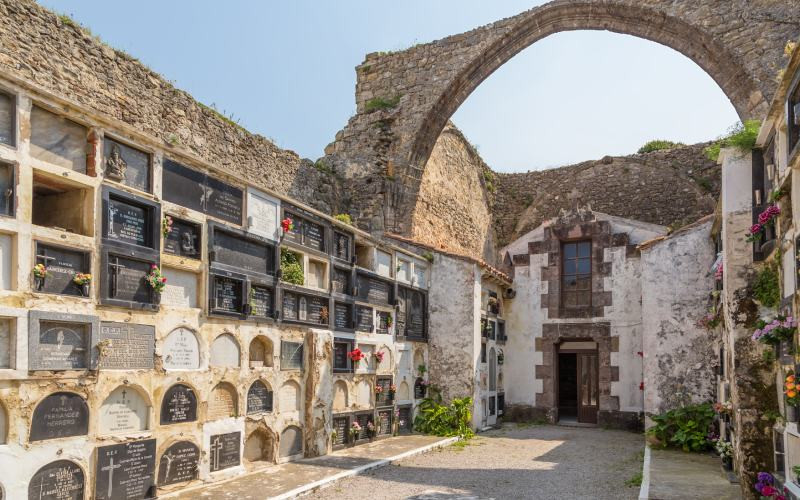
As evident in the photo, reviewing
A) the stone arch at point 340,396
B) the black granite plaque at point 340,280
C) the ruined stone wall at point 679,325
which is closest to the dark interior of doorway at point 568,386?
the ruined stone wall at point 679,325

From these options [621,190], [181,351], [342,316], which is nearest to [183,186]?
[181,351]

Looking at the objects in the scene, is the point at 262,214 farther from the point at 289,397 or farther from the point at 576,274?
the point at 576,274

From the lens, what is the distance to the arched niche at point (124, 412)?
18.6ft

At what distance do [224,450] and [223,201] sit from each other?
Result: 8.70 feet

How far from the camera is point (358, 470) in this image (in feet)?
26.6

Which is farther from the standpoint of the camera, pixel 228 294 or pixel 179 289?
pixel 228 294

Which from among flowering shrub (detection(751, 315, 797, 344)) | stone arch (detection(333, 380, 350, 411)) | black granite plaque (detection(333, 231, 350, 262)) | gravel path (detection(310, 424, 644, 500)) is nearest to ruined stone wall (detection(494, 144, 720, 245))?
gravel path (detection(310, 424, 644, 500))

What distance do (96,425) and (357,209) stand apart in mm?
10192

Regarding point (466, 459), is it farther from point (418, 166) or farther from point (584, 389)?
point (418, 166)

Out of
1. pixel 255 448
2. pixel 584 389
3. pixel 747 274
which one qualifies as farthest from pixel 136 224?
pixel 584 389

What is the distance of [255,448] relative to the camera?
785cm

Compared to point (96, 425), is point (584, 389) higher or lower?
lower

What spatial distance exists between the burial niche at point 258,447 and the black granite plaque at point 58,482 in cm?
243

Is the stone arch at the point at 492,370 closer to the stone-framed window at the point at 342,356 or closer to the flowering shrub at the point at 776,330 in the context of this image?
the stone-framed window at the point at 342,356
